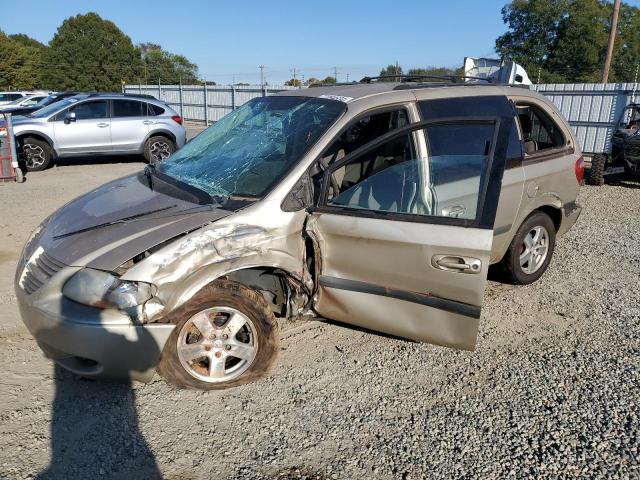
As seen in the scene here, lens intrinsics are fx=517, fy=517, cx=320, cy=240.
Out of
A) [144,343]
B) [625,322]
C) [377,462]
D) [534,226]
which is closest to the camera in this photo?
[377,462]

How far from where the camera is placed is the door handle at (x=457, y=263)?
9.91 ft

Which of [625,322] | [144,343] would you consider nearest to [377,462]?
[144,343]

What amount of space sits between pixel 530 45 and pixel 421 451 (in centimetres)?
4671

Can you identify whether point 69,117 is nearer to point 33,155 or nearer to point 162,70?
point 33,155

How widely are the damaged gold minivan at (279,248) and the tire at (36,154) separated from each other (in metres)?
9.05

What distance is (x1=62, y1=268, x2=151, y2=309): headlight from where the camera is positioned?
283cm

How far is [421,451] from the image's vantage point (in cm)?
275

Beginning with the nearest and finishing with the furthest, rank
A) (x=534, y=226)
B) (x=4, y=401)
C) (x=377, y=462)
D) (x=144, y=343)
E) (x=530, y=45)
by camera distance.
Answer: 1. (x=377, y=462)
2. (x=144, y=343)
3. (x=4, y=401)
4. (x=534, y=226)
5. (x=530, y=45)

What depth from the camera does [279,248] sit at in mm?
3201

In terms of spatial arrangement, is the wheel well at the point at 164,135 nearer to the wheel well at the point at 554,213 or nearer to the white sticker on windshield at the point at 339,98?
the white sticker on windshield at the point at 339,98

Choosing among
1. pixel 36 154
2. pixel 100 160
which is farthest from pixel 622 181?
pixel 36 154

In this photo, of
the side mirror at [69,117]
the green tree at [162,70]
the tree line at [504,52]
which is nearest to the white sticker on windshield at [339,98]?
the side mirror at [69,117]

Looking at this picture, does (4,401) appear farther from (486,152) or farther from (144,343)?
(486,152)

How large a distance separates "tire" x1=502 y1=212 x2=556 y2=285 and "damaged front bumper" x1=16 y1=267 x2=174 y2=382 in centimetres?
324
